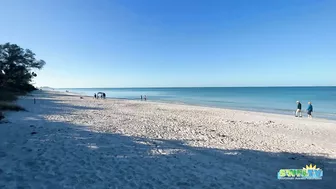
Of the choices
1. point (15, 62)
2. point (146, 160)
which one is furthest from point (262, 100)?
point (15, 62)

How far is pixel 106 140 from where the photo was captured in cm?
763

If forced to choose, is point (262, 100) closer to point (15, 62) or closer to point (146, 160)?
point (146, 160)

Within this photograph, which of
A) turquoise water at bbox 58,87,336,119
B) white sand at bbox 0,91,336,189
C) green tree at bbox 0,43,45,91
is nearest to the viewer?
white sand at bbox 0,91,336,189

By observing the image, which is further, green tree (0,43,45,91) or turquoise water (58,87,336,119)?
green tree (0,43,45,91)

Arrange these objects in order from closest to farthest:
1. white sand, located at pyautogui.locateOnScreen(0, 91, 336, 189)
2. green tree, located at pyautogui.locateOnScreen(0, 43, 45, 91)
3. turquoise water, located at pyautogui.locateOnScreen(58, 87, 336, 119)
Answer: white sand, located at pyautogui.locateOnScreen(0, 91, 336, 189) < turquoise water, located at pyautogui.locateOnScreen(58, 87, 336, 119) < green tree, located at pyautogui.locateOnScreen(0, 43, 45, 91)

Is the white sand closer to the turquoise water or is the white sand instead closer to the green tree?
the turquoise water

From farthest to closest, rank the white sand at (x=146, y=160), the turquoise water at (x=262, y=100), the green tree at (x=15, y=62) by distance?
the green tree at (x=15, y=62)
the turquoise water at (x=262, y=100)
the white sand at (x=146, y=160)

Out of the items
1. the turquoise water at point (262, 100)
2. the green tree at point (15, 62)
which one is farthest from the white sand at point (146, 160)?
the green tree at point (15, 62)

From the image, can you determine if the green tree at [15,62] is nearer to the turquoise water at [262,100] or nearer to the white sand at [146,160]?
the turquoise water at [262,100]


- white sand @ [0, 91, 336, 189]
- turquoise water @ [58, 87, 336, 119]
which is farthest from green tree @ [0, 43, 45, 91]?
white sand @ [0, 91, 336, 189]

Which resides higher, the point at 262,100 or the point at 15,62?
the point at 15,62

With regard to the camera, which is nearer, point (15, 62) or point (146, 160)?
point (146, 160)

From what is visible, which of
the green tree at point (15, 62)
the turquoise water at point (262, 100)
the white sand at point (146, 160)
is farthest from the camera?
the green tree at point (15, 62)

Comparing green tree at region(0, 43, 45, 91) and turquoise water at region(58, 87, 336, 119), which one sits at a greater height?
green tree at region(0, 43, 45, 91)
